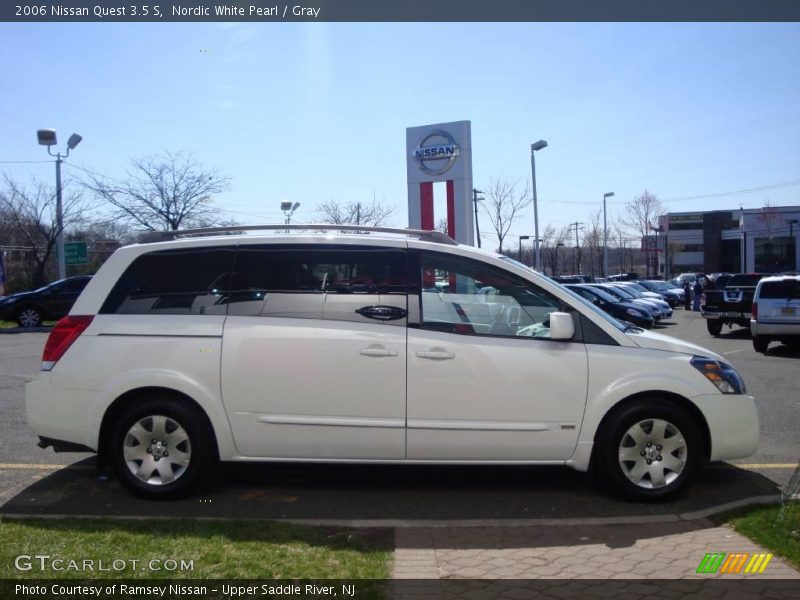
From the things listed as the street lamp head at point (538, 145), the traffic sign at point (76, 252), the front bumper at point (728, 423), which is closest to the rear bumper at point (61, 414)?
the front bumper at point (728, 423)

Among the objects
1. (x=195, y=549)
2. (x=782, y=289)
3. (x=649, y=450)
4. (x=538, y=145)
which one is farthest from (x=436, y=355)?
(x=538, y=145)

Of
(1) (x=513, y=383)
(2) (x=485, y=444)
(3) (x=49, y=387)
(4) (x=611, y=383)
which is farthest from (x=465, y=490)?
(3) (x=49, y=387)

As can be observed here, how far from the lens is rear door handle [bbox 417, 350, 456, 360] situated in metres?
5.01

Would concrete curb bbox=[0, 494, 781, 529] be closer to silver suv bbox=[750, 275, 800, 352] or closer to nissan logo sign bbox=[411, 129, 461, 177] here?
A: silver suv bbox=[750, 275, 800, 352]

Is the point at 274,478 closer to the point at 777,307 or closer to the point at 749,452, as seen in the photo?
the point at 749,452

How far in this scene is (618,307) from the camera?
20172 mm

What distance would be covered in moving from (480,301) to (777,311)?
468 inches

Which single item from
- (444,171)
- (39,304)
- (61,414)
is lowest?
(61,414)

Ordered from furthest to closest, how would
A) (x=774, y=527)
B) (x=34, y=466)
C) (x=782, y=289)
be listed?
(x=782, y=289)
(x=34, y=466)
(x=774, y=527)

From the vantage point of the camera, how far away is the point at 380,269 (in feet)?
17.2

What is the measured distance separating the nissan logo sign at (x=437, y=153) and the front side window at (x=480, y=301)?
10.3 metres

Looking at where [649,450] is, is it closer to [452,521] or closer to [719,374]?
[719,374]

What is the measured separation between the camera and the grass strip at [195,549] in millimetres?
3732

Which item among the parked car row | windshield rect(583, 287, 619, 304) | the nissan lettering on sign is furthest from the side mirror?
windshield rect(583, 287, 619, 304)
